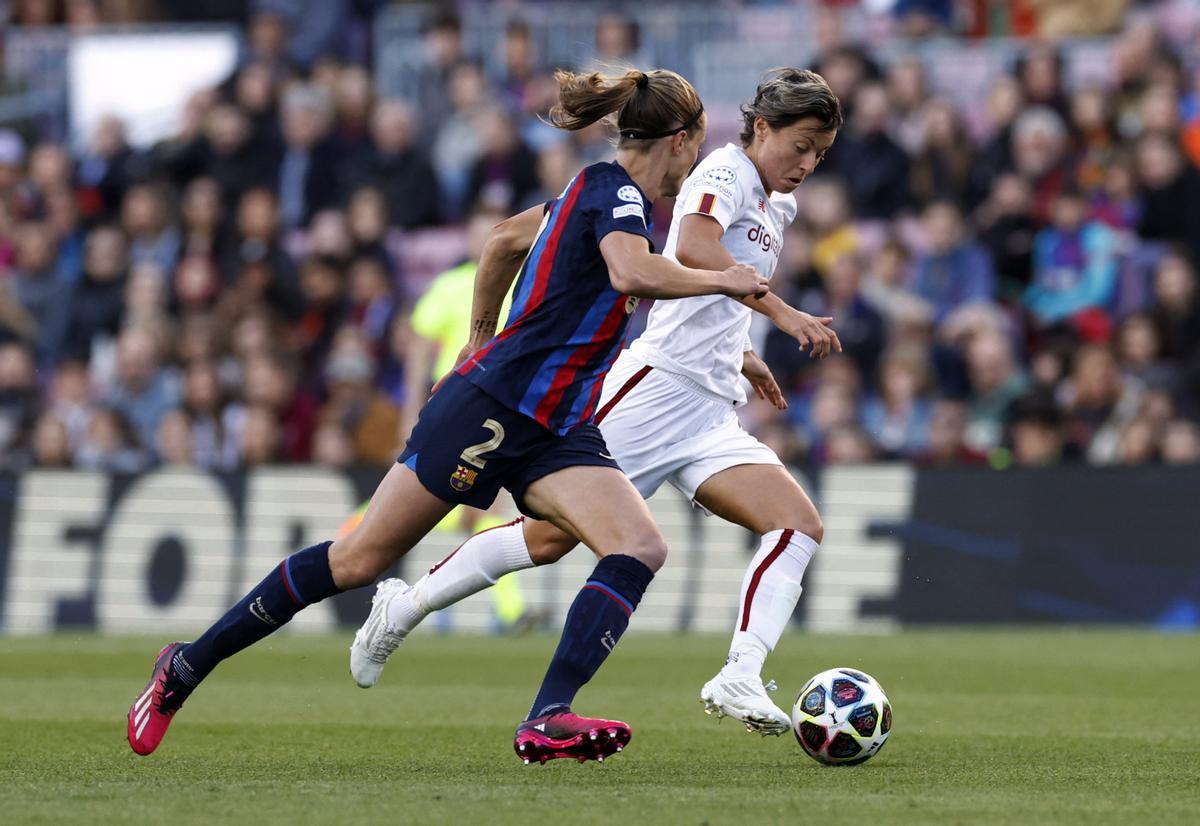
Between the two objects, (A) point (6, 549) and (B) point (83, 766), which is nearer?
(B) point (83, 766)

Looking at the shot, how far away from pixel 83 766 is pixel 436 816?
170cm

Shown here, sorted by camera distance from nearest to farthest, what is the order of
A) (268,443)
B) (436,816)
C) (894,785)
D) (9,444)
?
(436,816), (894,785), (268,443), (9,444)

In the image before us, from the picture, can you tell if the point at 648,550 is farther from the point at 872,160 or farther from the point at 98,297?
the point at 98,297

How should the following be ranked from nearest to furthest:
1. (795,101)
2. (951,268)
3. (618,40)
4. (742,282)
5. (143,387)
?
1. (742,282)
2. (795,101)
3. (951,268)
4. (143,387)
5. (618,40)

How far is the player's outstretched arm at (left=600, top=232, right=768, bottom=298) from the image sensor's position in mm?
5789

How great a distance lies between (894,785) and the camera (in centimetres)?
564

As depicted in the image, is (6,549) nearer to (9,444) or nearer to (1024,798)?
(9,444)

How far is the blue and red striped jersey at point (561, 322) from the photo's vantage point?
612 centimetres

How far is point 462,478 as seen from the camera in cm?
610

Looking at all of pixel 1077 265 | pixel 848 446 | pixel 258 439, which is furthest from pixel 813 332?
pixel 258 439

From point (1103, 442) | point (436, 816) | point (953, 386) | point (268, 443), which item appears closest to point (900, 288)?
point (953, 386)

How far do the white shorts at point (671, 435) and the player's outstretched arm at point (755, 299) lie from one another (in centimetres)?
67

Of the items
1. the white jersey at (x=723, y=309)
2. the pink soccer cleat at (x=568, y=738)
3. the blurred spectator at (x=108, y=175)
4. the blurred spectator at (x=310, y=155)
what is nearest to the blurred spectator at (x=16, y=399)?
the blurred spectator at (x=108, y=175)

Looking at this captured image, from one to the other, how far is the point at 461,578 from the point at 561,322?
121 cm
